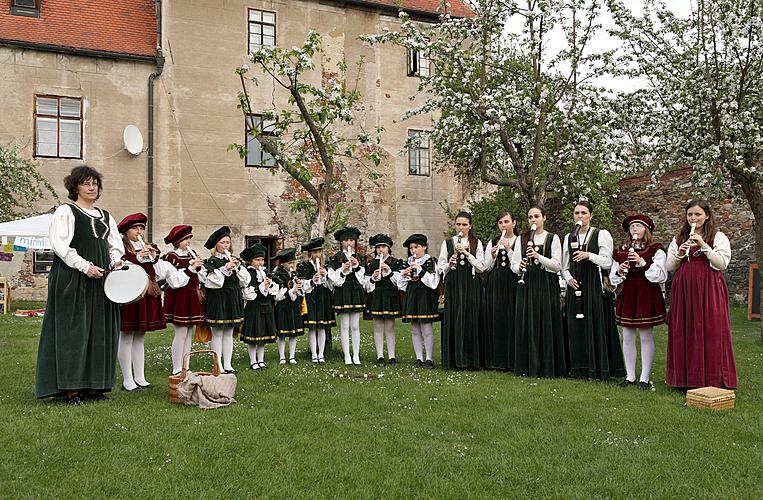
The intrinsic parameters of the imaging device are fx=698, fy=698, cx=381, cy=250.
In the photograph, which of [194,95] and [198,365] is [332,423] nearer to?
[198,365]

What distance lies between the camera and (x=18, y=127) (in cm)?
1780

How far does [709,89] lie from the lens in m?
11.5

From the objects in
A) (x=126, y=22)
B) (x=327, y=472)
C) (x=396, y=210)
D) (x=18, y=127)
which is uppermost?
(x=126, y=22)

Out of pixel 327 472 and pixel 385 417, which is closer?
pixel 327 472

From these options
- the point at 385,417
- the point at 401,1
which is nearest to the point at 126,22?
the point at 401,1

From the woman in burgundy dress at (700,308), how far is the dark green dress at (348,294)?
4207mm

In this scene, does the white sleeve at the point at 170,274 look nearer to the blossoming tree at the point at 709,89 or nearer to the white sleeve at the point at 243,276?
the white sleeve at the point at 243,276

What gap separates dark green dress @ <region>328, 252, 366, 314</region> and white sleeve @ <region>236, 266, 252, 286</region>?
1452 mm

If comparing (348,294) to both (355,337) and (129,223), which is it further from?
(129,223)

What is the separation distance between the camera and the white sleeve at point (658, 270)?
748cm

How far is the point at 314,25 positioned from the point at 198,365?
13.8 metres

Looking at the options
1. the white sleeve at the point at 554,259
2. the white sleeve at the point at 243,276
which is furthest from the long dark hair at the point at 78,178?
the white sleeve at the point at 554,259

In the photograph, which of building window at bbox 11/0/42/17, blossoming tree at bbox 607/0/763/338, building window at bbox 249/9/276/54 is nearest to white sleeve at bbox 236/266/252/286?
blossoming tree at bbox 607/0/763/338

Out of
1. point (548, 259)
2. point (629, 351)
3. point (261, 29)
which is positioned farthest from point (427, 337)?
point (261, 29)
